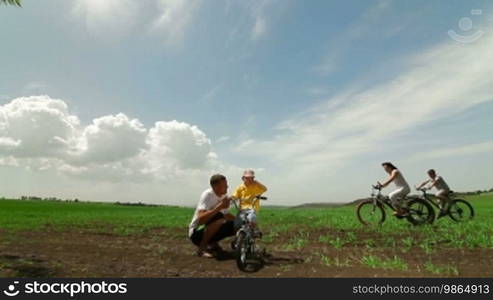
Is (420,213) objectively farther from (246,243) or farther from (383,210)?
(246,243)

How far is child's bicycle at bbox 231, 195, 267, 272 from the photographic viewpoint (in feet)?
24.0

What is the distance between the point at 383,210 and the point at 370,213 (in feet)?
1.61

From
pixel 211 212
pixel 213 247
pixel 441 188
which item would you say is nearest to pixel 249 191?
pixel 211 212

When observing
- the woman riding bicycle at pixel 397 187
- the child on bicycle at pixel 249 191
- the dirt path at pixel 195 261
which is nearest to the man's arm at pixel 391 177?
the woman riding bicycle at pixel 397 187

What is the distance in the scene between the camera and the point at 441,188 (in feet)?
51.5

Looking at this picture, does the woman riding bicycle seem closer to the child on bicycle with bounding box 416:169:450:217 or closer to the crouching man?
the child on bicycle with bounding box 416:169:450:217

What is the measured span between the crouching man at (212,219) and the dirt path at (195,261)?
1.37ft

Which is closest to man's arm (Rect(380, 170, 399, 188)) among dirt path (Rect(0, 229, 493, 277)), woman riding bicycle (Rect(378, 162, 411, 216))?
woman riding bicycle (Rect(378, 162, 411, 216))

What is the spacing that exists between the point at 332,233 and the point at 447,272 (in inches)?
236

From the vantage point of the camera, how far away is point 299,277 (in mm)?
6750

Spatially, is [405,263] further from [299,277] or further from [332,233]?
[332,233]

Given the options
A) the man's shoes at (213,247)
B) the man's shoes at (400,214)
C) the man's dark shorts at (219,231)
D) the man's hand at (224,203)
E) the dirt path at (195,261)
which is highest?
the man's hand at (224,203)

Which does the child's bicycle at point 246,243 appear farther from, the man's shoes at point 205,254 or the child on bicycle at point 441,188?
the child on bicycle at point 441,188

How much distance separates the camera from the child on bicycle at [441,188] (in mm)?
15562
